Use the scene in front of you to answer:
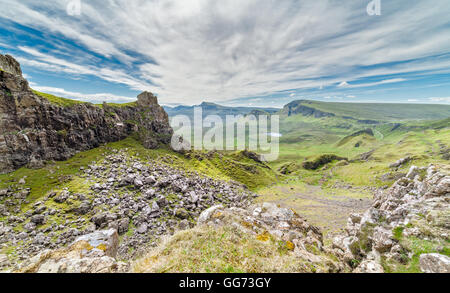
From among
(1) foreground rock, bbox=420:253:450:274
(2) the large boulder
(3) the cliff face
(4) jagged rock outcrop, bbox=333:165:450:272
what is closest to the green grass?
(3) the cliff face

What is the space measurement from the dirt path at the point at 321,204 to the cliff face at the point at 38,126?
7563 centimetres

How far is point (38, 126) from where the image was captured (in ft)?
138

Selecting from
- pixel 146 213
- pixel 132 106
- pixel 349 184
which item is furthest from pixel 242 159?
pixel 146 213

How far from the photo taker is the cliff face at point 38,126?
3681 cm

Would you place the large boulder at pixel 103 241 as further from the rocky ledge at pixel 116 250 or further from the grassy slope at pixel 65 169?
the grassy slope at pixel 65 169

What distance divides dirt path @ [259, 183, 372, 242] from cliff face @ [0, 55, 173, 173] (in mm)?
75626

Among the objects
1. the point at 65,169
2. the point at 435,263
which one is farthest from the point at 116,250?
the point at 65,169

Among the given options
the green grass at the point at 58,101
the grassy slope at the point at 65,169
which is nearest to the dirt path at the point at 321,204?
the grassy slope at the point at 65,169

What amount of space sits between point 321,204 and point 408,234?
66.8m

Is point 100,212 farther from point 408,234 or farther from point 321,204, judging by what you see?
point 321,204
